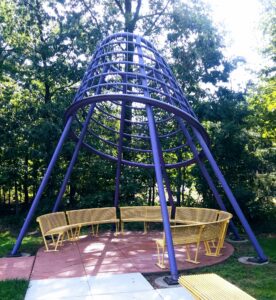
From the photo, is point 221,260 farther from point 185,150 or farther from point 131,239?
point 185,150

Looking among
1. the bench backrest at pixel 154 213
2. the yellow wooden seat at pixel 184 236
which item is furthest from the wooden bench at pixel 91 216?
the yellow wooden seat at pixel 184 236

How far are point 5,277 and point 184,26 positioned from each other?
12733 millimetres

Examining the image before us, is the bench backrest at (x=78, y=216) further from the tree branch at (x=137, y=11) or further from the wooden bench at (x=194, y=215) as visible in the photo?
the tree branch at (x=137, y=11)

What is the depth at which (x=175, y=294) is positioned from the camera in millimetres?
5891

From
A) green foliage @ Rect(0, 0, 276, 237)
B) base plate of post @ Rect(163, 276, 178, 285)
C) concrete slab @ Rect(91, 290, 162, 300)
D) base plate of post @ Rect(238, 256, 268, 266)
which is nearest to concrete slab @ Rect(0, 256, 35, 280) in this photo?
concrete slab @ Rect(91, 290, 162, 300)

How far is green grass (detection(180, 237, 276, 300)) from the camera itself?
19.9 feet

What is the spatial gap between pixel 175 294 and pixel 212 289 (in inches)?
60.9

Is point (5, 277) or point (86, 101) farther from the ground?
point (86, 101)

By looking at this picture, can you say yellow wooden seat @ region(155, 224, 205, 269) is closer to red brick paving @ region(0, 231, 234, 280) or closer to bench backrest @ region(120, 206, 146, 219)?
red brick paving @ region(0, 231, 234, 280)

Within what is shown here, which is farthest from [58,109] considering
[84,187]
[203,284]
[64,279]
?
[203,284]

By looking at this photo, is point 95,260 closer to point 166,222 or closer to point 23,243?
point 166,222

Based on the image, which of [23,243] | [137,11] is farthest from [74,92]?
[23,243]

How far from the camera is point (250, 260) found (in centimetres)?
808

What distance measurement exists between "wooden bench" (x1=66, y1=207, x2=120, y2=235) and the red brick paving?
0.56 meters
